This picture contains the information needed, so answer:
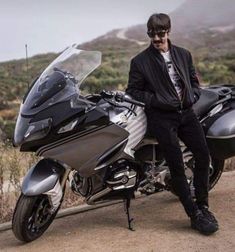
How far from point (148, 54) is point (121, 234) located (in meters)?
1.43

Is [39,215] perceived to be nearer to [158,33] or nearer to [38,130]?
[38,130]

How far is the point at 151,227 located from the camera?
520 cm

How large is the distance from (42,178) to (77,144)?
360 mm

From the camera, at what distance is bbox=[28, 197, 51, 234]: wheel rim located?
479cm

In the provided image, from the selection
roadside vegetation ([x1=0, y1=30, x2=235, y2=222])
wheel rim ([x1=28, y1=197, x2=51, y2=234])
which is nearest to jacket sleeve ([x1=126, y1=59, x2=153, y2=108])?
roadside vegetation ([x1=0, y1=30, x2=235, y2=222])

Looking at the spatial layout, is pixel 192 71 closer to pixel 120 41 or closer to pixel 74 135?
pixel 74 135

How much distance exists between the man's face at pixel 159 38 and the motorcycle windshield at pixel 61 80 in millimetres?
469

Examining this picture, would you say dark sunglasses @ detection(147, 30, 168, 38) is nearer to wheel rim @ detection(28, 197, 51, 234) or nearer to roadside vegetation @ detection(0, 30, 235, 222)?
roadside vegetation @ detection(0, 30, 235, 222)

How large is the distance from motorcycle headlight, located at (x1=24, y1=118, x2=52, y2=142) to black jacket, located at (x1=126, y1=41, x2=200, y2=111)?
2.44 ft

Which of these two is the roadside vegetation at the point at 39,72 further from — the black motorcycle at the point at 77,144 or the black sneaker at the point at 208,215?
the black sneaker at the point at 208,215

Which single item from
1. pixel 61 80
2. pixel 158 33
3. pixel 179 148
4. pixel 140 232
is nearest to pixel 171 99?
pixel 179 148

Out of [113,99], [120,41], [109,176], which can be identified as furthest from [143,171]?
[120,41]

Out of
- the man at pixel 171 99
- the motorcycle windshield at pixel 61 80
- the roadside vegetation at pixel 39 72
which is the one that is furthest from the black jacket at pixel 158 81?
the roadside vegetation at pixel 39 72

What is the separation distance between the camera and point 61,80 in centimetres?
482
